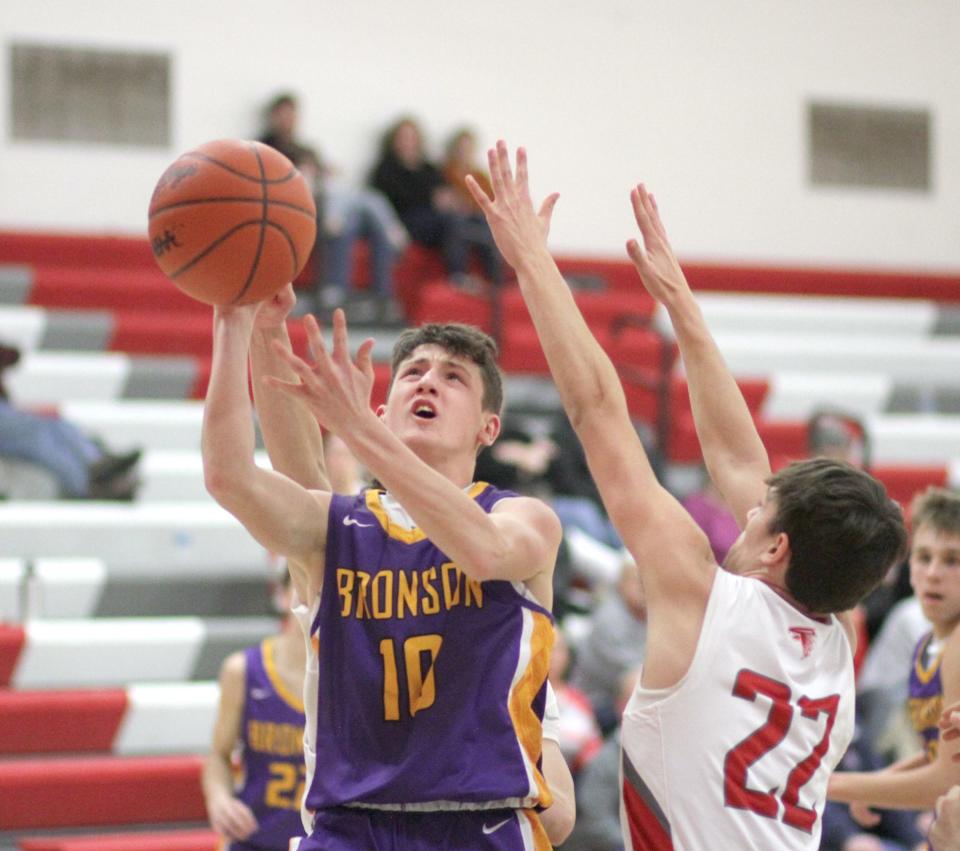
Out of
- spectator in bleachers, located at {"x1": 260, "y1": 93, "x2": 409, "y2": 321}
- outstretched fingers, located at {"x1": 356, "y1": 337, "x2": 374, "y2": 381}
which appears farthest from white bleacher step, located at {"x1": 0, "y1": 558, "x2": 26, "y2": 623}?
outstretched fingers, located at {"x1": 356, "y1": 337, "x2": 374, "y2": 381}

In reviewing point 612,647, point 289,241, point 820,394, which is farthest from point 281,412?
point 820,394

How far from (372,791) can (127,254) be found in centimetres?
840

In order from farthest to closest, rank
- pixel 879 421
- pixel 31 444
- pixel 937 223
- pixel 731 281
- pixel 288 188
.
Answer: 1. pixel 937 223
2. pixel 731 281
3. pixel 879 421
4. pixel 31 444
5. pixel 288 188

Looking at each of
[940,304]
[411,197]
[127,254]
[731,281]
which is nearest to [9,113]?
[127,254]

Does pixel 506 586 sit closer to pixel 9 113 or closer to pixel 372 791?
pixel 372 791

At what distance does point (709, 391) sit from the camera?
12.1ft

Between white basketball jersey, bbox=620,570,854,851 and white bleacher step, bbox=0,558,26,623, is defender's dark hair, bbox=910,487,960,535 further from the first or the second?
white bleacher step, bbox=0,558,26,623

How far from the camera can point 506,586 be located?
332cm

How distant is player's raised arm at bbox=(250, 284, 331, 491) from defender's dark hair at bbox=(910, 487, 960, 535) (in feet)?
6.04

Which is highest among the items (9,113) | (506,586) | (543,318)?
(9,113)

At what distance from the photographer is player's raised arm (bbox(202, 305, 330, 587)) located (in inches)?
120

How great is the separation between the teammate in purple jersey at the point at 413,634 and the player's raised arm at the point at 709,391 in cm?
55

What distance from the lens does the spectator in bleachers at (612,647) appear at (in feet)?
24.4

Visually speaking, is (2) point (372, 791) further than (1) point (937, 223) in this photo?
No
